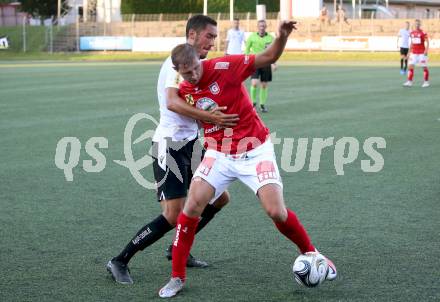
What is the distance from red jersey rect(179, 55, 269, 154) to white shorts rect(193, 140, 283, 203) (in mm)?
50

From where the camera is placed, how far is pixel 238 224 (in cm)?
812

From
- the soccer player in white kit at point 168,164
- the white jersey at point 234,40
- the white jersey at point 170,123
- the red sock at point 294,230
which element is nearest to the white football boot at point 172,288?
the soccer player in white kit at point 168,164

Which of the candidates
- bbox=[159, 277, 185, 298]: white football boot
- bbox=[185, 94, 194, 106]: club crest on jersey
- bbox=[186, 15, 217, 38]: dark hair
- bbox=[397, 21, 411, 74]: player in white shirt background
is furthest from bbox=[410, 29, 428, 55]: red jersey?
bbox=[159, 277, 185, 298]: white football boot

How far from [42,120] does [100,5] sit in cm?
5736

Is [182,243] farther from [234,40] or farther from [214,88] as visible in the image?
[234,40]

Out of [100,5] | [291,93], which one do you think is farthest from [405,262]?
[100,5]

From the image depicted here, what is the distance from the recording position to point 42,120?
17.5 metres

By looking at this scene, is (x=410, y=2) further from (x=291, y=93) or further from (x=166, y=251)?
(x=166, y=251)

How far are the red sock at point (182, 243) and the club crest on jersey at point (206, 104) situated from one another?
0.77m


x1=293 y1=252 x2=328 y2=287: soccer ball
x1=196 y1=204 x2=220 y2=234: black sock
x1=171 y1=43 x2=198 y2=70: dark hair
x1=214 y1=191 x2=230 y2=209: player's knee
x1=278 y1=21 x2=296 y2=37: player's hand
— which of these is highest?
x1=278 y1=21 x2=296 y2=37: player's hand

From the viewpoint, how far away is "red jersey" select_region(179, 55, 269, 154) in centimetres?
580

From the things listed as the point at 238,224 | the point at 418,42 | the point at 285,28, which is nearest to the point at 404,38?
the point at 418,42

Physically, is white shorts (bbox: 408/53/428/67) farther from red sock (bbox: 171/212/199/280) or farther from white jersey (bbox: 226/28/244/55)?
red sock (bbox: 171/212/199/280)

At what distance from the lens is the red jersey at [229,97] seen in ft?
19.0
